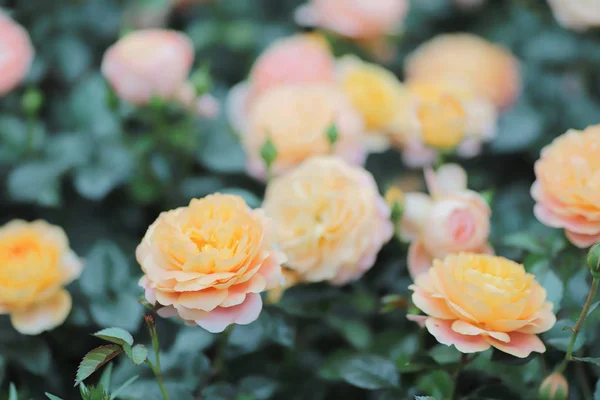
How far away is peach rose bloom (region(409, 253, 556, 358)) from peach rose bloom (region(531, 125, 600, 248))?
3.9 inches

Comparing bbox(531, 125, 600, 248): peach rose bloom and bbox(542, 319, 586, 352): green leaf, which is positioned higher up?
bbox(531, 125, 600, 248): peach rose bloom

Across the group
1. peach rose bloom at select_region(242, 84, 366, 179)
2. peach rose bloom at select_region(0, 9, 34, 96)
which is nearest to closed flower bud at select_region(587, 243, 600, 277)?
peach rose bloom at select_region(242, 84, 366, 179)

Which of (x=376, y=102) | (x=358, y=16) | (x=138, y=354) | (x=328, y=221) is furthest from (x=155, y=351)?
(x=358, y=16)

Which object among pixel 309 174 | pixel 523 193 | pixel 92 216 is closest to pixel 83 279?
pixel 92 216

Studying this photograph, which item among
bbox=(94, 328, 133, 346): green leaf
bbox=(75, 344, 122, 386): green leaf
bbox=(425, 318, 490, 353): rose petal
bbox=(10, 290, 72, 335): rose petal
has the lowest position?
bbox=(10, 290, 72, 335): rose petal

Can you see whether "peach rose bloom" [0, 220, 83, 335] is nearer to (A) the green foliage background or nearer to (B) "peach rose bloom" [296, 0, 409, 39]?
(A) the green foliage background

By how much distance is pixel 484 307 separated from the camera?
1.95ft

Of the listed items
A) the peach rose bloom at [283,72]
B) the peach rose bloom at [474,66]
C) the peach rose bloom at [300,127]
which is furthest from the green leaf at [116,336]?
the peach rose bloom at [474,66]

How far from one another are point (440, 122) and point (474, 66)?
343 millimetres

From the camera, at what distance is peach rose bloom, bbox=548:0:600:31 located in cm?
114

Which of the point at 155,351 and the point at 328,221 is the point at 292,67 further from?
the point at 155,351

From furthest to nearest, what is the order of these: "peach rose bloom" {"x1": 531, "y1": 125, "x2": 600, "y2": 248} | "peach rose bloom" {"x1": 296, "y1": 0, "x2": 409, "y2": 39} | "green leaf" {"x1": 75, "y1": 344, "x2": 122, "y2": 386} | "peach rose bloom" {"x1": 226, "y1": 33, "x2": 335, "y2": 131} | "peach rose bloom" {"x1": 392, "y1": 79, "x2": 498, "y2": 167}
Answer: "peach rose bloom" {"x1": 296, "y1": 0, "x2": 409, "y2": 39} → "peach rose bloom" {"x1": 226, "y1": 33, "x2": 335, "y2": 131} → "peach rose bloom" {"x1": 392, "y1": 79, "x2": 498, "y2": 167} → "peach rose bloom" {"x1": 531, "y1": 125, "x2": 600, "y2": 248} → "green leaf" {"x1": 75, "y1": 344, "x2": 122, "y2": 386}

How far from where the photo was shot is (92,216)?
1.07 metres

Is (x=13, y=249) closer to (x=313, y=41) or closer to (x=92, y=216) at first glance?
(x=92, y=216)
